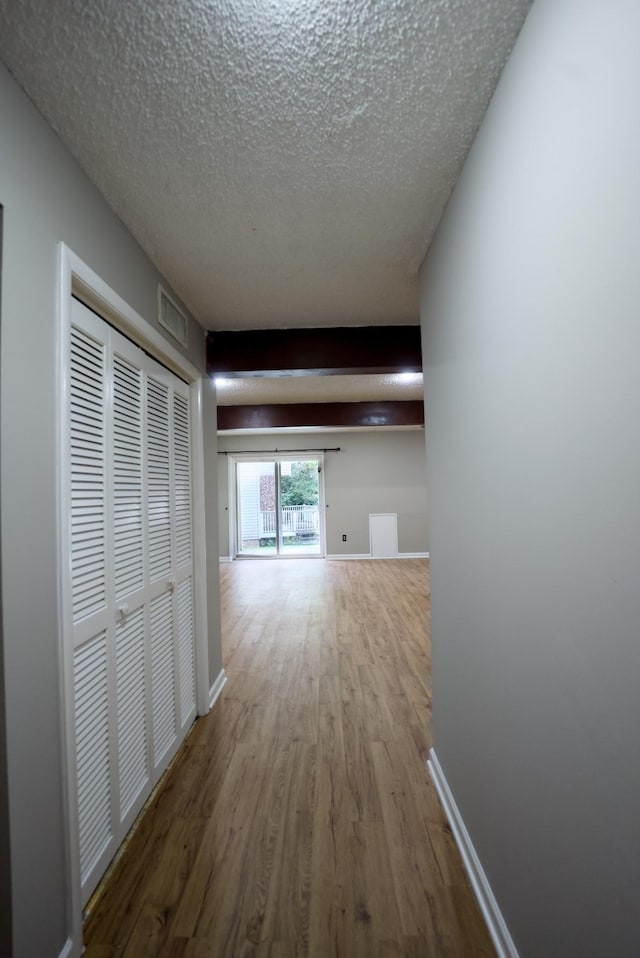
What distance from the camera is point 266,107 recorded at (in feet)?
3.64

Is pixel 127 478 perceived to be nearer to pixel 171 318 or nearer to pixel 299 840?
pixel 171 318

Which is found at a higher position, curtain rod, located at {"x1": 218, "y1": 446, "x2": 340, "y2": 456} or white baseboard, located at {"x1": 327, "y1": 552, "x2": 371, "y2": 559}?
curtain rod, located at {"x1": 218, "y1": 446, "x2": 340, "y2": 456}

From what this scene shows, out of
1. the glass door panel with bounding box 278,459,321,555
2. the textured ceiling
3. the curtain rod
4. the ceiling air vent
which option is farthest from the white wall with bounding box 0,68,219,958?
the glass door panel with bounding box 278,459,321,555

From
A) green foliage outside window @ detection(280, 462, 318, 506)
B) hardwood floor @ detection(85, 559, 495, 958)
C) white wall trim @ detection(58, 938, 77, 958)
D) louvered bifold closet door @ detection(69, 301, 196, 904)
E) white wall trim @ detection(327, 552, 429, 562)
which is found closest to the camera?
white wall trim @ detection(58, 938, 77, 958)

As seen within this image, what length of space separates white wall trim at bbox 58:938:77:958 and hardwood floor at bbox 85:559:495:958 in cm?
7

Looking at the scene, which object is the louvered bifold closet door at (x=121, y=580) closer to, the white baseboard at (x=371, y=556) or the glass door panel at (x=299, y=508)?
the white baseboard at (x=371, y=556)

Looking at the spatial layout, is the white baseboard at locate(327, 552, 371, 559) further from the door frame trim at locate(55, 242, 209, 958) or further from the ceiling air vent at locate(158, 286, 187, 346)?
the door frame trim at locate(55, 242, 209, 958)

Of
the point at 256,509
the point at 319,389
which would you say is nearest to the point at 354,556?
the point at 256,509

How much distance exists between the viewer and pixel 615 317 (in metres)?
0.65

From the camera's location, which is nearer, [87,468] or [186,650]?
[87,468]

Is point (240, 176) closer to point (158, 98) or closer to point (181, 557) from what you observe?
point (158, 98)

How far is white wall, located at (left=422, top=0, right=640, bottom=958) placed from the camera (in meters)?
0.65

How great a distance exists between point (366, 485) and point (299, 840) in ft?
20.6

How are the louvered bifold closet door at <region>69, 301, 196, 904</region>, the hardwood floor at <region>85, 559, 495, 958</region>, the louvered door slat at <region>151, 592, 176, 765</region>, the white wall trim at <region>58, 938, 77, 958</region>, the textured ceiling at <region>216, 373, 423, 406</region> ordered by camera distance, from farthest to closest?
the textured ceiling at <region>216, 373, 423, 406</region>
the louvered door slat at <region>151, 592, 176, 765</region>
the louvered bifold closet door at <region>69, 301, 196, 904</region>
the hardwood floor at <region>85, 559, 495, 958</region>
the white wall trim at <region>58, 938, 77, 958</region>
